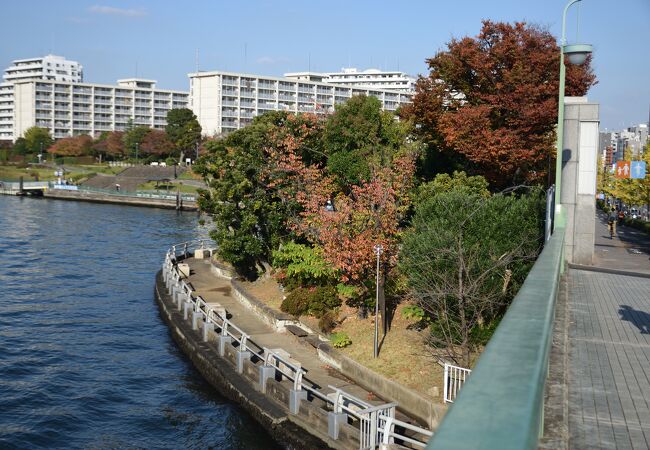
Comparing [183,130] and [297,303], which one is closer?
[297,303]

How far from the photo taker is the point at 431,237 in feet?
65.2

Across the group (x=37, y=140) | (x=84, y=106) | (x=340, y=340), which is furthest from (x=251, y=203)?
(x=84, y=106)

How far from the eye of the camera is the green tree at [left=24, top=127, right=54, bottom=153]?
484 ft

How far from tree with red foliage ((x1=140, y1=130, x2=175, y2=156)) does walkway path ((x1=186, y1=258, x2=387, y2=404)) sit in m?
98.0

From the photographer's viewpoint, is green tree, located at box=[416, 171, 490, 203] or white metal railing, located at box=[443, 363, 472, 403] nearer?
white metal railing, located at box=[443, 363, 472, 403]

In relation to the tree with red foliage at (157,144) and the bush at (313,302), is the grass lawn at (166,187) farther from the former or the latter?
the bush at (313,302)

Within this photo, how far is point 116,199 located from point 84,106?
78.2 metres

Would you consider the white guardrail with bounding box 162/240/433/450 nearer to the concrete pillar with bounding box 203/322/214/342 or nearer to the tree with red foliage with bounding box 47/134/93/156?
the concrete pillar with bounding box 203/322/214/342

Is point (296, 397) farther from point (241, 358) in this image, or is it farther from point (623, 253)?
point (623, 253)

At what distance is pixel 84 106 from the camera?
168125 mm

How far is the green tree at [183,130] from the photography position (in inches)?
4882

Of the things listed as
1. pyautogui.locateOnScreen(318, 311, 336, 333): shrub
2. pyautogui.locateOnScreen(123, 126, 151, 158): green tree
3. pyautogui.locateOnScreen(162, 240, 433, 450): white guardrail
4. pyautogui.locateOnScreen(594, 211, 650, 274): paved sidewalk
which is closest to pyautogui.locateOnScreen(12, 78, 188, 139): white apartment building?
pyautogui.locateOnScreen(123, 126, 151, 158): green tree

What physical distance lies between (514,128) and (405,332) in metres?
12.8

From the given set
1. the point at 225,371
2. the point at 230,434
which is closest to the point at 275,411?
the point at 230,434
